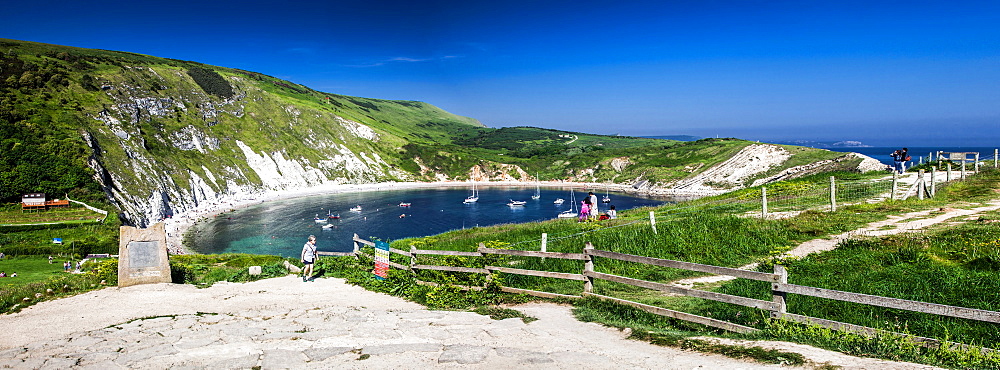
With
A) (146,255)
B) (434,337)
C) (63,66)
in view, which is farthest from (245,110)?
(434,337)

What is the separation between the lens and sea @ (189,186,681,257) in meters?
71.2

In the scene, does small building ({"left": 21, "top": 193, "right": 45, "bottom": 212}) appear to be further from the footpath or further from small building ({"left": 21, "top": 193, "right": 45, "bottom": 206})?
Result: the footpath

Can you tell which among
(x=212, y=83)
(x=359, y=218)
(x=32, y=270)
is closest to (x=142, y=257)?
(x=32, y=270)

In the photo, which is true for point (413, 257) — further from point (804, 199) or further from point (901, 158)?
point (901, 158)

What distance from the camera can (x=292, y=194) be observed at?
5187 inches

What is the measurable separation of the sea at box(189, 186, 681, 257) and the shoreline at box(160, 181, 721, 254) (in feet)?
7.95

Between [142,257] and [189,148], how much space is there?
115033mm

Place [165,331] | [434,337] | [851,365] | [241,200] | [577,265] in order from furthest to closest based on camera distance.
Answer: [241,200] < [577,265] < [165,331] < [434,337] < [851,365]

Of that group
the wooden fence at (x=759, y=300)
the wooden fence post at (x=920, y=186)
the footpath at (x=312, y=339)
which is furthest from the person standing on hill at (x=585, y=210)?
the footpath at (x=312, y=339)

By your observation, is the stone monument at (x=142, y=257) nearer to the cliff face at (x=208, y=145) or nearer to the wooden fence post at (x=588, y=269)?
the wooden fence post at (x=588, y=269)

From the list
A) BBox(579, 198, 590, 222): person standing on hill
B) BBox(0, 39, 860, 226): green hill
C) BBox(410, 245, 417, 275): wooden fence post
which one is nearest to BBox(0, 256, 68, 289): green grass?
BBox(410, 245, 417, 275): wooden fence post

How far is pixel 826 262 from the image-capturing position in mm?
13102

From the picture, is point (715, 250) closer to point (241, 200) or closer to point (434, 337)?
point (434, 337)

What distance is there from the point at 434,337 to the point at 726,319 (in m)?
5.68
